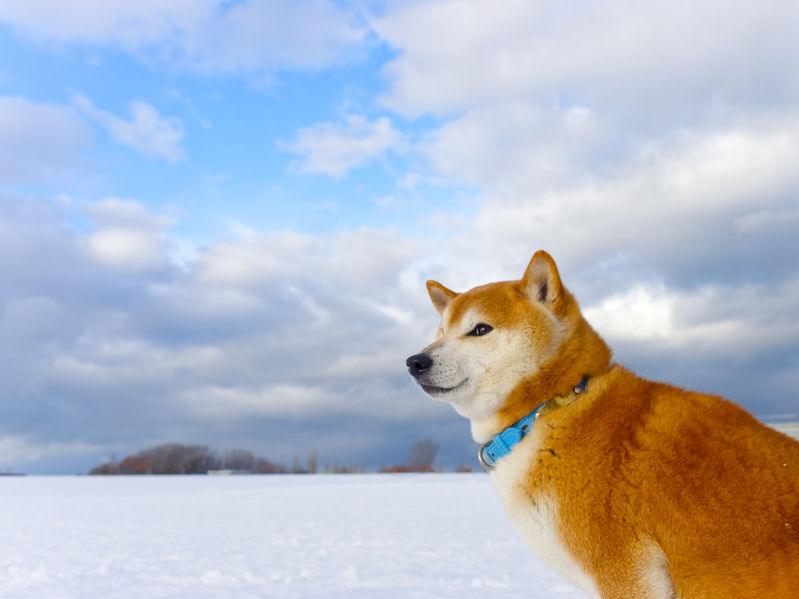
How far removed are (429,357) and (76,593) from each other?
4.80 metres

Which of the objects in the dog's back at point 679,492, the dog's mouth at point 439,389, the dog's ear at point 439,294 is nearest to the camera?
the dog's back at point 679,492

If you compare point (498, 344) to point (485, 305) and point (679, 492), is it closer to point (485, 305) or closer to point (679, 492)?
point (485, 305)

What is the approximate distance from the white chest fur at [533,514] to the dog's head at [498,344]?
0.39 metres

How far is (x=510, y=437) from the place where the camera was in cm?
342

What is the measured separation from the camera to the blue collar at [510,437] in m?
3.39

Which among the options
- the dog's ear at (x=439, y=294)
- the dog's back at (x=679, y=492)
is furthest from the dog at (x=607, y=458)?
the dog's ear at (x=439, y=294)

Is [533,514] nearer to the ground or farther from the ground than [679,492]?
nearer to the ground

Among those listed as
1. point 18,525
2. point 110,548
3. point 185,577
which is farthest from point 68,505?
point 185,577

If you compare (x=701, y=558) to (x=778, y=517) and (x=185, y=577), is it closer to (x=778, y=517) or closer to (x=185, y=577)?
(x=778, y=517)

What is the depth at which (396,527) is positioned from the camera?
10.6 metres

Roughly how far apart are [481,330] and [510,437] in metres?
0.68

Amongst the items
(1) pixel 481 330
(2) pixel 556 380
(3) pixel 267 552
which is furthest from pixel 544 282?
(3) pixel 267 552

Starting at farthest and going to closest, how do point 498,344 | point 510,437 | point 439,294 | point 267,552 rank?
1. point 267,552
2. point 439,294
3. point 498,344
4. point 510,437

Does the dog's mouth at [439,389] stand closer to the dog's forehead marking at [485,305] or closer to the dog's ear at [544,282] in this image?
the dog's forehead marking at [485,305]
